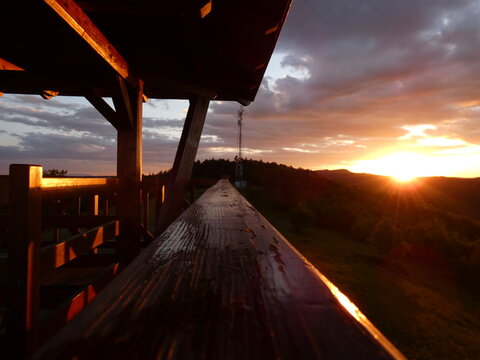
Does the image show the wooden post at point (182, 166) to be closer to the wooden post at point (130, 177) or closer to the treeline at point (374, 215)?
the wooden post at point (130, 177)

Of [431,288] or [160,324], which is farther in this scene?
[431,288]

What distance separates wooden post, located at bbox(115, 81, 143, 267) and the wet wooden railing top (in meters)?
2.87

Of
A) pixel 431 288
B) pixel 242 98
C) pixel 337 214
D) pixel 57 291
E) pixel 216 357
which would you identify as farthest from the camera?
pixel 337 214

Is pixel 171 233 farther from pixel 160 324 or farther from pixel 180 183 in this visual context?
pixel 180 183

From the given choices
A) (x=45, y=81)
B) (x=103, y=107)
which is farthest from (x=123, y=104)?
(x=45, y=81)

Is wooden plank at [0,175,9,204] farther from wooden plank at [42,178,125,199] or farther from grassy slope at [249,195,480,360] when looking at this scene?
grassy slope at [249,195,480,360]

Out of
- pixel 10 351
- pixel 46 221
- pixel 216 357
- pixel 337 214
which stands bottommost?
pixel 337 214

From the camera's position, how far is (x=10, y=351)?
54.9 inches

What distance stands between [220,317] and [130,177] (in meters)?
3.27

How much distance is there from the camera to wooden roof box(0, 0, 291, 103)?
6.89 feet

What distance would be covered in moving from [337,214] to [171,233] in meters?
22.2

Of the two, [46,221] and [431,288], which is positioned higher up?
[46,221]

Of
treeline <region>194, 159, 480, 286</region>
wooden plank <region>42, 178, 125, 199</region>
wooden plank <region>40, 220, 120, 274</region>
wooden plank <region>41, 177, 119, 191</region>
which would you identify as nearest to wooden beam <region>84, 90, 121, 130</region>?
wooden plank <region>42, 178, 125, 199</region>

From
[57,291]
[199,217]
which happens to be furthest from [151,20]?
[57,291]
